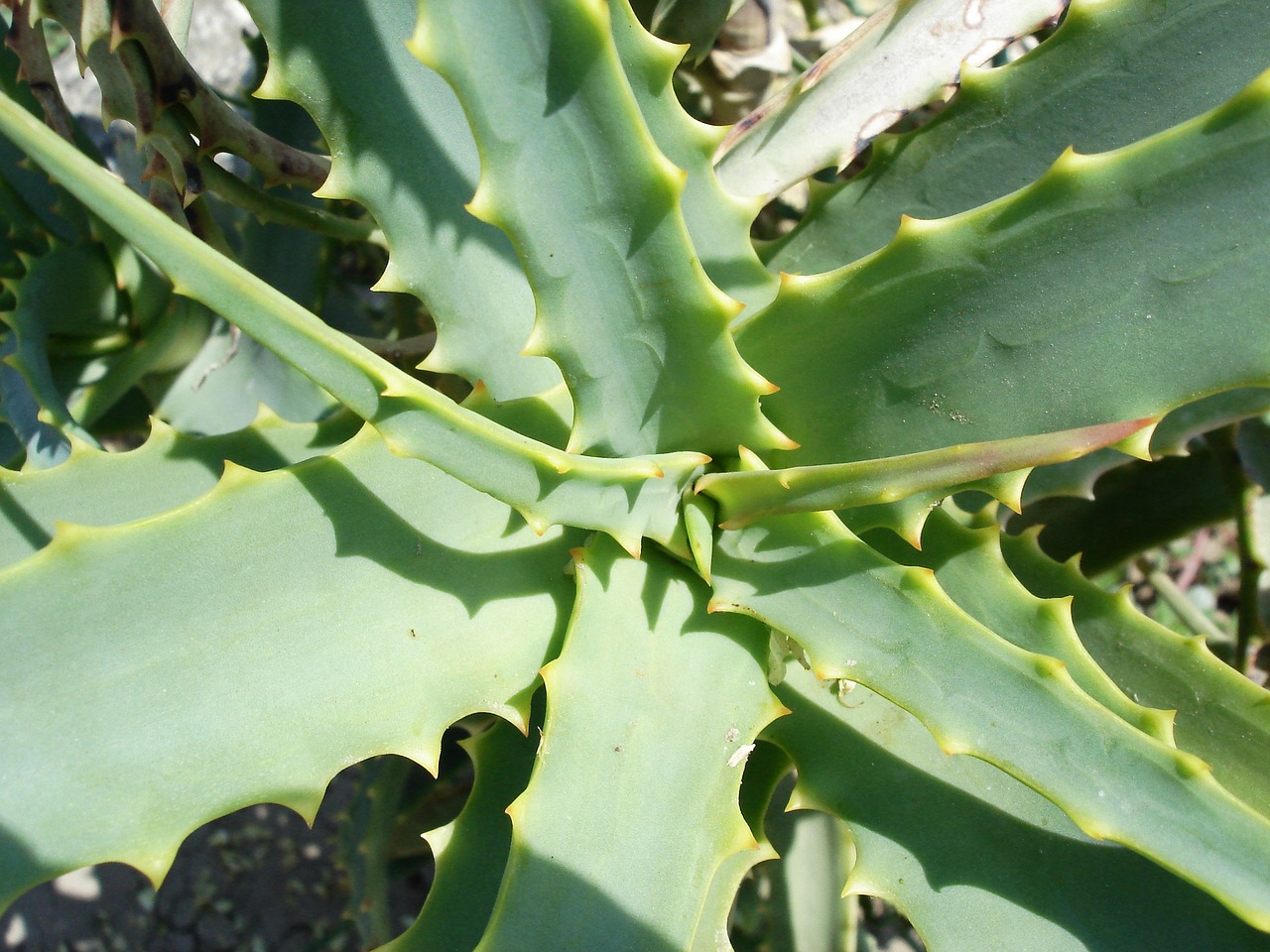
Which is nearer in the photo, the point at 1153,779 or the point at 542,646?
the point at 1153,779

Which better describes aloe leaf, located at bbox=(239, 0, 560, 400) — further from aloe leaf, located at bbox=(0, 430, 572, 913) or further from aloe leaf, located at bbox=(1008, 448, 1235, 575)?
aloe leaf, located at bbox=(1008, 448, 1235, 575)

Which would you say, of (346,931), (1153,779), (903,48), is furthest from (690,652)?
(346,931)

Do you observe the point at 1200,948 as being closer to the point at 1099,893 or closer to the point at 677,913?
the point at 1099,893

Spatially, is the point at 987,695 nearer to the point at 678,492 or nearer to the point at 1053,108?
the point at 678,492

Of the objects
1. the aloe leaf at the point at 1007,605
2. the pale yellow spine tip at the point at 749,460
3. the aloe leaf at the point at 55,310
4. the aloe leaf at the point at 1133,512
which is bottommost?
the aloe leaf at the point at 1133,512

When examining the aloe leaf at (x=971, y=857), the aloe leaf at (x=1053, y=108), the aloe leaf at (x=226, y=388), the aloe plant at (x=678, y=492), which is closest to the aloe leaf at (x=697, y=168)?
the aloe plant at (x=678, y=492)

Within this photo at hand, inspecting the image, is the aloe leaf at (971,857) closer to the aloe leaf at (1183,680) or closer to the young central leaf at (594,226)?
the aloe leaf at (1183,680)

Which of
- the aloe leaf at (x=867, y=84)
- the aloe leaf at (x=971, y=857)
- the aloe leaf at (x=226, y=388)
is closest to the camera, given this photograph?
the aloe leaf at (x=971, y=857)
